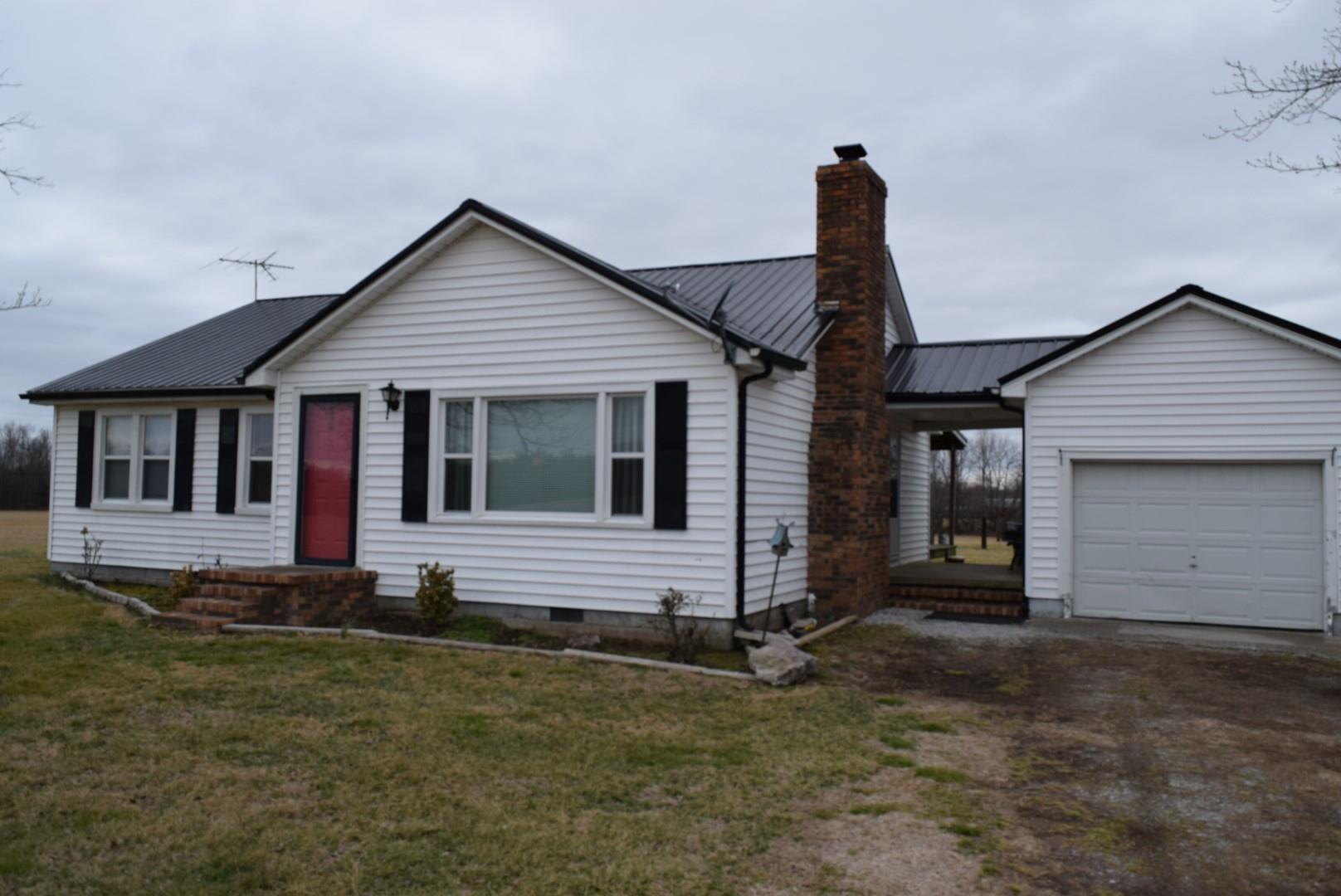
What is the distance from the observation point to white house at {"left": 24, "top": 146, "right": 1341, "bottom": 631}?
1045cm

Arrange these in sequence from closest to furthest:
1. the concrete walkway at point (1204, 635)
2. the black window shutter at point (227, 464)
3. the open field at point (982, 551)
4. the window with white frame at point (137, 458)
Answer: the concrete walkway at point (1204, 635), the black window shutter at point (227, 464), the window with white frame at point (137, 458), the open field at point (982, 551)

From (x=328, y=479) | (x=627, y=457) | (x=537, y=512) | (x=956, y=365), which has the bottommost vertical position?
(x=537, y=512)

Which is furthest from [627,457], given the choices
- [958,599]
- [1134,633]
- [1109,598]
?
[1109,598]

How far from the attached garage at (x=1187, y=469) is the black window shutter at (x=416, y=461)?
24.3 ft

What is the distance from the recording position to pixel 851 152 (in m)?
12.9

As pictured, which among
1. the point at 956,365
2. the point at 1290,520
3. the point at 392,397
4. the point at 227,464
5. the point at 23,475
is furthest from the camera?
the point at 23,475

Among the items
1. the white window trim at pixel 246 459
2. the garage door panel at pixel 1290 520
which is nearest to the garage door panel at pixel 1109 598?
the garage door panel at pixel 1290 520

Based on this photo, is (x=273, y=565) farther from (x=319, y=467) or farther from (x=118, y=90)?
(x=118, y=90)

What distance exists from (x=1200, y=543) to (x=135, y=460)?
50.3 ft

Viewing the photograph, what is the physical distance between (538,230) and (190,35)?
179 inches

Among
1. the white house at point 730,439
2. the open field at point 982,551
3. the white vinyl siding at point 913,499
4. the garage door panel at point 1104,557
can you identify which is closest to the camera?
the white house at point 730,439

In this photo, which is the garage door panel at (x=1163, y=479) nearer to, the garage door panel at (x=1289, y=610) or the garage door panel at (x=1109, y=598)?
the garage door panel at (x=1109, y=598)

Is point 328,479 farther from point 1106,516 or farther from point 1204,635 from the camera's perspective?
point 1204,635

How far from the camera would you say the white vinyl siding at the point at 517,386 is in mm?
10242
